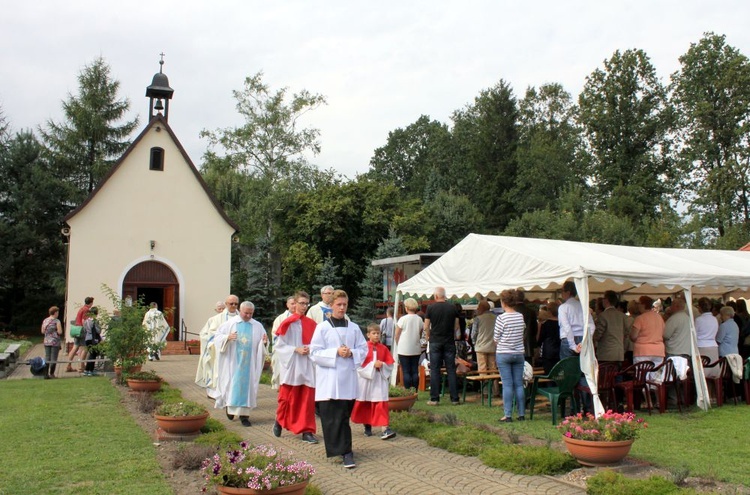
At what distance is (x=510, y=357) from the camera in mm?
9375

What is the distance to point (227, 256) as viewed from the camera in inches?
1066

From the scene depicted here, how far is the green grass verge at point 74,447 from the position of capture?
627 cm

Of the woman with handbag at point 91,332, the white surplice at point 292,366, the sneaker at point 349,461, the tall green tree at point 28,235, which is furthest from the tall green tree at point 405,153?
the sneaker at point 349,461

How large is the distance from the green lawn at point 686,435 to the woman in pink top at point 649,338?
85cm

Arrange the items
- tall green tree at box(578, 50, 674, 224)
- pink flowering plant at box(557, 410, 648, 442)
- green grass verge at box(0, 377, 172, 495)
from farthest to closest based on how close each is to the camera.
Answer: tall green tree at box(578, 50, 674, 224), pink flowering plant at box(557, 410, 648, 442), green grass verge at box(0, 377, 172, 495)

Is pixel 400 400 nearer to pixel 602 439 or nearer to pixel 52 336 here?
pixel 602 439

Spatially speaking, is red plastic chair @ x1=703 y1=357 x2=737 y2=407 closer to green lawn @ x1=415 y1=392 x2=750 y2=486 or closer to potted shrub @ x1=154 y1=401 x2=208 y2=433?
green lawn @ x1=415 y1=392 x2=750 y2=486

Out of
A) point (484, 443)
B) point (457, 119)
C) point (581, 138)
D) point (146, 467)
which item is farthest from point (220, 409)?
point (457, 119)

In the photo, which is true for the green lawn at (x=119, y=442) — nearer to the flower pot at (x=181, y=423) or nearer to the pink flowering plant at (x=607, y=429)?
the flower pot at (x=181, y=423)

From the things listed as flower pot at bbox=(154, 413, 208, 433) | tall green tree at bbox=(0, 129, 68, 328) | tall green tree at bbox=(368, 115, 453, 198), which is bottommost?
flower pot at bbox=(154, 413, 208, 433)

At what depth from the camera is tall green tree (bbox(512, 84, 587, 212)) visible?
158 ft

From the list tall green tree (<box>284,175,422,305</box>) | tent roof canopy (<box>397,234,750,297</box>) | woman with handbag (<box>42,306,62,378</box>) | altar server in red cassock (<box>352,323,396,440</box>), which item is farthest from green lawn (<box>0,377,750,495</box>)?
tall green tree (<box>284,175,422,305</box>)

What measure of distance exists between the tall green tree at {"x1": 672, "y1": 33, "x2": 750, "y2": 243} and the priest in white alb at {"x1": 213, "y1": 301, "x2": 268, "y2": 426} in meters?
32.7

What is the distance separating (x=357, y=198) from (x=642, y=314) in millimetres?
24337
